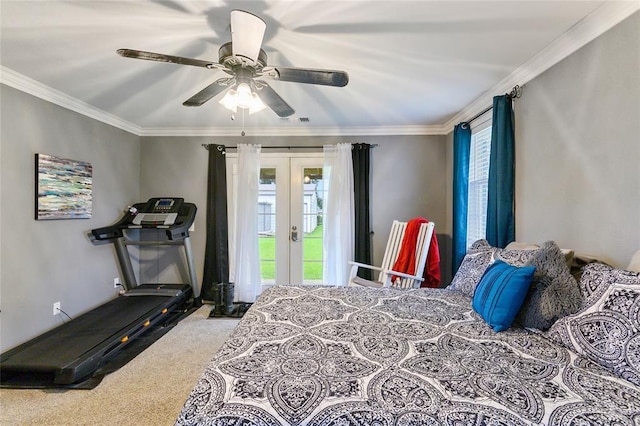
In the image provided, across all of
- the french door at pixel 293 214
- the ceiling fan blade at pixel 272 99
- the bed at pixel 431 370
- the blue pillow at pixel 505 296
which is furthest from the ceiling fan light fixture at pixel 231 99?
the french door at pixel 293 214

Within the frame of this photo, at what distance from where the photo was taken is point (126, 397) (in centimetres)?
203

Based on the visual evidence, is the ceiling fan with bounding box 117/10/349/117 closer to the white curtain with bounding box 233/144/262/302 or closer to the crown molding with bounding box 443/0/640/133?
the crown molding with bounding box 443/0/640/133

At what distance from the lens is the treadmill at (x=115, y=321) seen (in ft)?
7.02

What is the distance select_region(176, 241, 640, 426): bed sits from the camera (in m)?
0.89

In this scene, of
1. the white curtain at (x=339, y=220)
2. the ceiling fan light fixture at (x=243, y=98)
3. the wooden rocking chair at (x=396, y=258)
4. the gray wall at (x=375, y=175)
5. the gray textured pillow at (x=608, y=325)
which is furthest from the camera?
the gray wall at (x=375, y=175)

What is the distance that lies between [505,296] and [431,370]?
2.28 feet

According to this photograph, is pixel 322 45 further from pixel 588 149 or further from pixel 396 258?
pixel 396 258

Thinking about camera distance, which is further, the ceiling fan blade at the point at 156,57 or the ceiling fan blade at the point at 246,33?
the ceiling fan blade at the point at 156,57

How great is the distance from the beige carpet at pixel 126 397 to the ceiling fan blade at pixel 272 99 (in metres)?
2.18

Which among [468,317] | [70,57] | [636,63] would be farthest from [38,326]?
[636,63]

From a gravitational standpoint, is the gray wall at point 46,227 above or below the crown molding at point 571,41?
below

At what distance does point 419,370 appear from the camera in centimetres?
111

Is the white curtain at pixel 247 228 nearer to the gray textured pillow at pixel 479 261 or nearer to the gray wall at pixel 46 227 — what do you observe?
the gray wall at pixel 46 227

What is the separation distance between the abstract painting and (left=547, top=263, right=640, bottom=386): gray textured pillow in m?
3.95
